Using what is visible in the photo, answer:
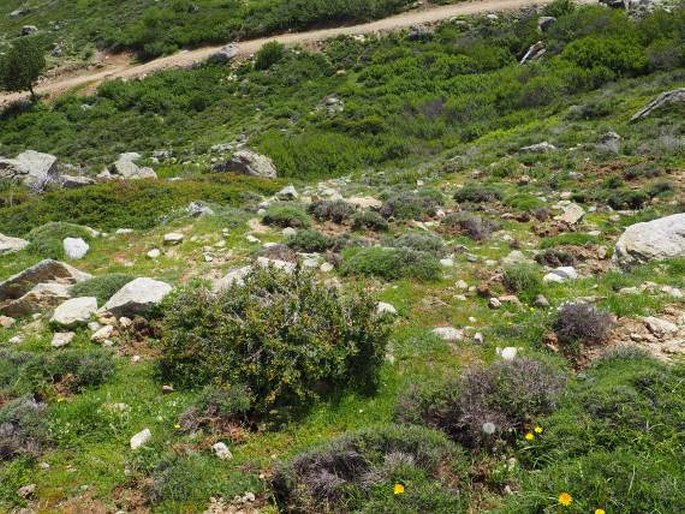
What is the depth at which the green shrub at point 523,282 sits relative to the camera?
26.7 feet

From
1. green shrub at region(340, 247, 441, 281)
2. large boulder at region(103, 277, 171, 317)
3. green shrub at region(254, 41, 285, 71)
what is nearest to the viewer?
large boulder at region(103, 277, 171, 317)

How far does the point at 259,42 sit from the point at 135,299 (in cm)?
3623

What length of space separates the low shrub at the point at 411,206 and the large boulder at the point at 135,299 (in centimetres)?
671

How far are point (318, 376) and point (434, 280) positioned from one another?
11.2 feet

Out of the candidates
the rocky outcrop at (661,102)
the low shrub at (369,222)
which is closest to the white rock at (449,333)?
the low shrub at (369,222)

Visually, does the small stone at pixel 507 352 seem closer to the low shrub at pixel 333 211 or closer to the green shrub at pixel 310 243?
the green shrub at pixel 310 243

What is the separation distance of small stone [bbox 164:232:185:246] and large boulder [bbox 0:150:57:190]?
12763 mm

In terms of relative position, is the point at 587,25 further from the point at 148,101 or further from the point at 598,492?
the point at 598,492

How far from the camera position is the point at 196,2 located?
47844mm

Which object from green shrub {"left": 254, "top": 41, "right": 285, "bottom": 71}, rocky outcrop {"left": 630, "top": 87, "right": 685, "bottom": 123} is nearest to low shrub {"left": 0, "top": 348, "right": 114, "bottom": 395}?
rocky outcrop {"left": 630, "top": 87, "right": 685, "bottom": 123}

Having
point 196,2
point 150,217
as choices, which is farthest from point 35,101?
point 150,217

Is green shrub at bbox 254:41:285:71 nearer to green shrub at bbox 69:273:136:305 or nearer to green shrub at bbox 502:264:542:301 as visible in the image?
green shrub at bbox 69:273:136:305

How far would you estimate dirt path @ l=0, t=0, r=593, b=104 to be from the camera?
37312mm

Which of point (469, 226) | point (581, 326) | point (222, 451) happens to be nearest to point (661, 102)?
point (469, 226)
